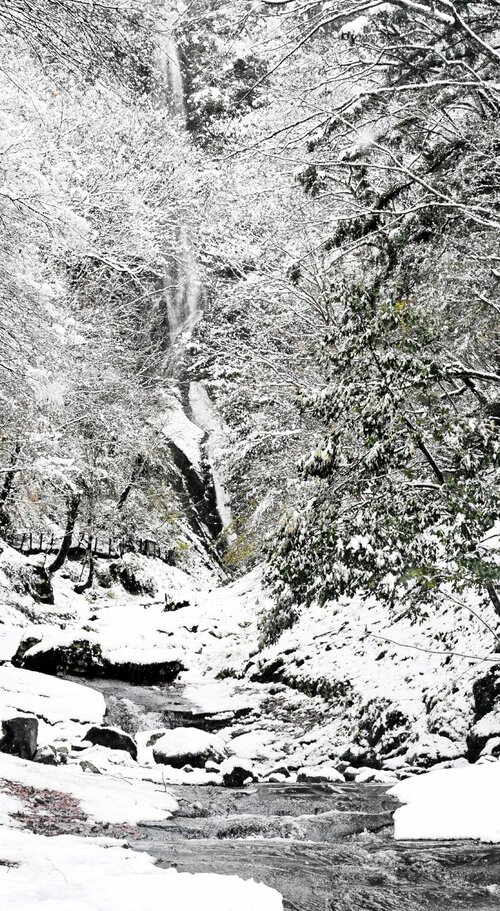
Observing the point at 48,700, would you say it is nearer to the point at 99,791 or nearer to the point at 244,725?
the point at 244,725

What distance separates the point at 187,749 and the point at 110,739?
1036 millimetres

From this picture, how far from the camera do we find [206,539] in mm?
33750

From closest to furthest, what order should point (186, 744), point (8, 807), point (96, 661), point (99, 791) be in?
point (8, 807)
point (99, 791)
point (186, 744)
point (96, 661)

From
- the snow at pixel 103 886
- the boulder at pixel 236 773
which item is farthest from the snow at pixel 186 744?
the snow at pixel 103 886

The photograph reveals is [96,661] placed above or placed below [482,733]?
below

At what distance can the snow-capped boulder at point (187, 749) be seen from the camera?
936 cm

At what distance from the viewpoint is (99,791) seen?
21.5 feet

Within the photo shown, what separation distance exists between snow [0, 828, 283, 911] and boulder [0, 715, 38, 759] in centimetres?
361

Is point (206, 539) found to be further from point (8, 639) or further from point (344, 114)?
point (344, 114)

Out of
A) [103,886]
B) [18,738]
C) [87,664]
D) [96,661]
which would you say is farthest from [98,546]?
[103,886]

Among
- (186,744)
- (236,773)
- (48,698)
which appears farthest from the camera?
(48,698)

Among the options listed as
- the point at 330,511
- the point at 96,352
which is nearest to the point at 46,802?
the point at 330,511

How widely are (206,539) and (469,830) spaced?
28830mm

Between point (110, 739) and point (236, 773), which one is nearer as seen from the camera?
point (236, 773)
